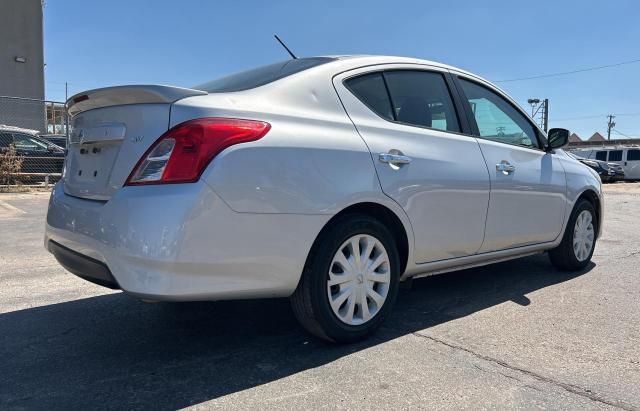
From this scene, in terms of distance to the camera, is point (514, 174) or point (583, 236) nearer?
point (514, 174)

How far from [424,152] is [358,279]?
0.97m

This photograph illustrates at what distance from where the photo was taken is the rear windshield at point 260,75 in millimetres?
3227

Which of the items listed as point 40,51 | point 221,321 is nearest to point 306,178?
point 221,321

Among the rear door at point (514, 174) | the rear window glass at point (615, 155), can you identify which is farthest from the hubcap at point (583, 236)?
the rear window glass at point (615, 155)

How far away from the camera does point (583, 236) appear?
5277 millimetres

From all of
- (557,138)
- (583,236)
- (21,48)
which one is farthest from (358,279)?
(21,48)

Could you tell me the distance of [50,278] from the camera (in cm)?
488

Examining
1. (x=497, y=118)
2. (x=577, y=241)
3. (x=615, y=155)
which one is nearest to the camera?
(x=497, y=118)

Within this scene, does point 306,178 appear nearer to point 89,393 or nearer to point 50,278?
point 89,393

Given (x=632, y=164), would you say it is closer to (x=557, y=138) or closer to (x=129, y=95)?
(x=557, y=138)

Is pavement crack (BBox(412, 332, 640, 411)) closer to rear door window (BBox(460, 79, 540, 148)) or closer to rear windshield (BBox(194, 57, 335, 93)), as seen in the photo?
rear door window (BBox(460, 79, 540, 148))

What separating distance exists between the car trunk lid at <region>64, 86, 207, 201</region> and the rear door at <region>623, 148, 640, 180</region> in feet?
107

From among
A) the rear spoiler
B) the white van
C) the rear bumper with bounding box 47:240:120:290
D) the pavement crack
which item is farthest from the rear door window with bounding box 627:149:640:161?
the rear bumper with bounding box 47:240:120:290

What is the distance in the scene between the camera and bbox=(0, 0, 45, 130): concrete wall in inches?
922
